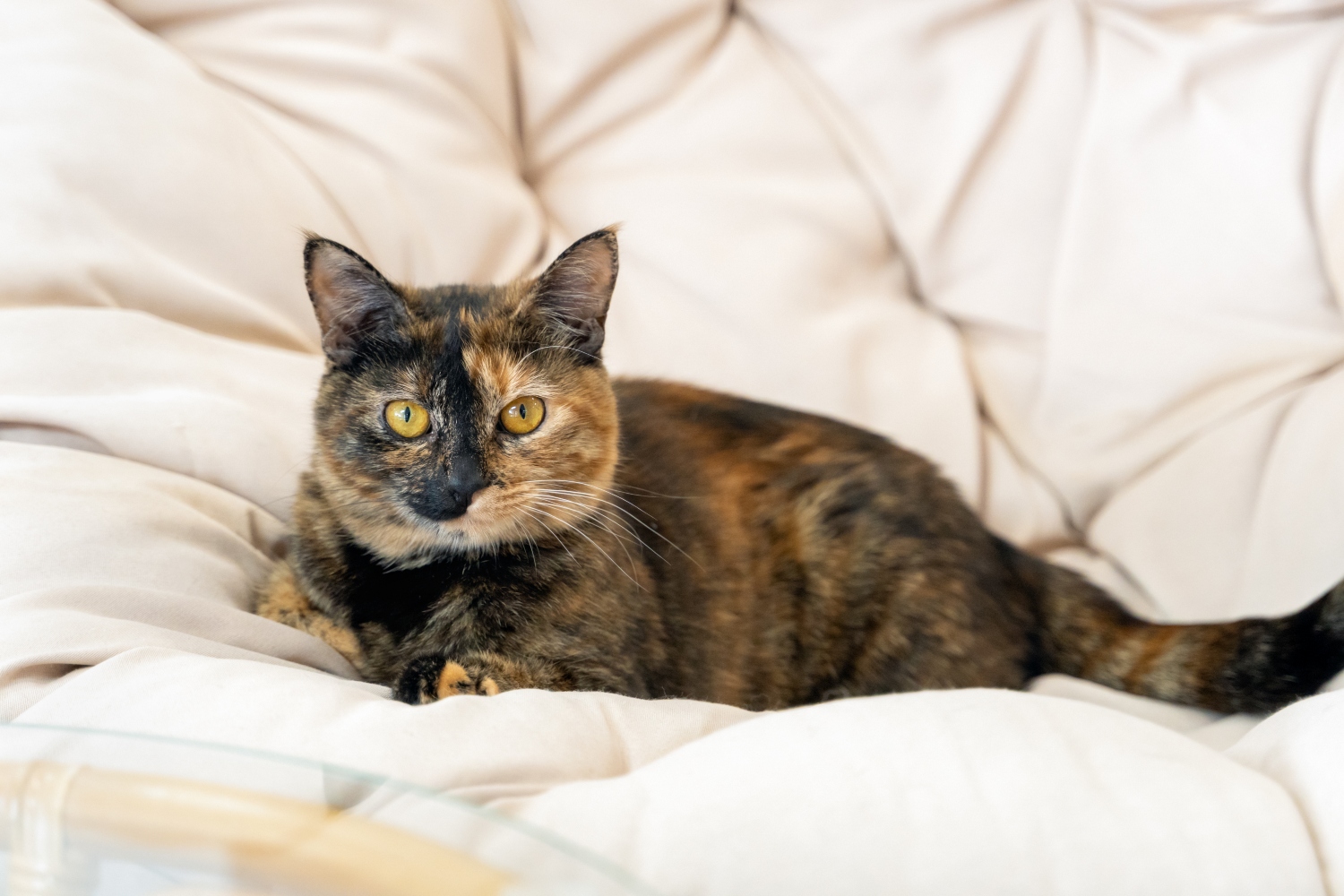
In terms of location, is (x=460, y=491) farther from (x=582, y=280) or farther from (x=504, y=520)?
(x=582, y=280)

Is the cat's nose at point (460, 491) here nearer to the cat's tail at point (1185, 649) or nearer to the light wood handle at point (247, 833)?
the light wood handle at point (247, 833)

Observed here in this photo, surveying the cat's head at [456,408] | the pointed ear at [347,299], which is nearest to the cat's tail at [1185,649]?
the cat's head at [456,408]

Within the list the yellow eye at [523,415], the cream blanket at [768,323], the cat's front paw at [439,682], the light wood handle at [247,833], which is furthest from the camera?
the yellow eye at [523,415]

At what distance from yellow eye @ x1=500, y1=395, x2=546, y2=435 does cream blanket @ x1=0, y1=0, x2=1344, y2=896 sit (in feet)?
1.16

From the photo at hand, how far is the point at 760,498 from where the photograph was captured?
5.18ft

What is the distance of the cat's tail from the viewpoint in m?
1.28

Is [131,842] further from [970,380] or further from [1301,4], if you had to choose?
[1301,4]

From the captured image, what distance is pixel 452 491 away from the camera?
1139 millimetres

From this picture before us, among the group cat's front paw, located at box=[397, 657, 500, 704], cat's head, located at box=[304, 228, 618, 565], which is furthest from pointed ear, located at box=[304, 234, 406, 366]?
cat's front paw, located at box=[397, 657, 500, 704]

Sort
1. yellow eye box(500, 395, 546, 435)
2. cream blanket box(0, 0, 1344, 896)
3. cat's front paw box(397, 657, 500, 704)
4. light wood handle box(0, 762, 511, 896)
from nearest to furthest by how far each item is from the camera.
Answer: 1. light wood handle box(0, 762, 511, 896)
2. cream blanket box(0, 0, 1344, 896)
3. cat's front paw box(397, 657, 500, 704)
4. yellow eye box(500, 395, 546, 435)

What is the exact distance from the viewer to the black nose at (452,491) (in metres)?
1.14

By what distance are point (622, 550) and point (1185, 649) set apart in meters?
0.77

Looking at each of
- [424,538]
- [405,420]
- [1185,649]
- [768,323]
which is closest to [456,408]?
[405,420]

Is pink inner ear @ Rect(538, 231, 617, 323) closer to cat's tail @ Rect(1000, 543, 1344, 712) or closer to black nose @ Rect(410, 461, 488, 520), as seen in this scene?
black nose @ Rect(410, 461, 488, 520)
